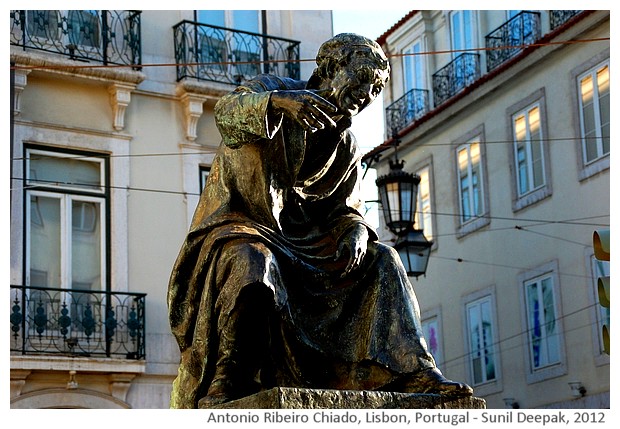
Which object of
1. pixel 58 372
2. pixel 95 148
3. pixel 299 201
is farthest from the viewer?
pixel 95 148

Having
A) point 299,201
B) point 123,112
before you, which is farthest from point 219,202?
point 123,112

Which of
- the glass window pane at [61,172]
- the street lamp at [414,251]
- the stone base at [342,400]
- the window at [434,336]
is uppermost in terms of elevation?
the glass window pane at [61,172]

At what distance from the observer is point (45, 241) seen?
733 inches

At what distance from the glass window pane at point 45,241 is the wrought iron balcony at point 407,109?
12.6m

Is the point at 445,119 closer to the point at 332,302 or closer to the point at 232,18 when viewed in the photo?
the point at 232,18

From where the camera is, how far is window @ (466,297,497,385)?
27.0m

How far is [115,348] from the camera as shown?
Answer: 1853 cm

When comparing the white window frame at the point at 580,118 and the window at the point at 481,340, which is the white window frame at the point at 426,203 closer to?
the window at the point at 481,340

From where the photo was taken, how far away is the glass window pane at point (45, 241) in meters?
18.5

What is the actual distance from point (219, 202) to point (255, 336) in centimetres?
60

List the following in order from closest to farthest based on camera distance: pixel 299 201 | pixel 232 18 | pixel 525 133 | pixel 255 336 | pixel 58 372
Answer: pixel 255 336
pixel 299 201
pixel 58 372
pixel 232 18
pixel 525 133

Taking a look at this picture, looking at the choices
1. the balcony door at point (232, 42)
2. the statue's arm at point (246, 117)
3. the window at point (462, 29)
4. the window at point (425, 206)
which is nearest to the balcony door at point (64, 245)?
the balcony door at point (232, 42)

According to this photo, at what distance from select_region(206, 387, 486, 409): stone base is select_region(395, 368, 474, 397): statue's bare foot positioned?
29 mm

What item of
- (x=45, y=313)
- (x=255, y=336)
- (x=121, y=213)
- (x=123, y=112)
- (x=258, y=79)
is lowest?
(x=255, y=336)
